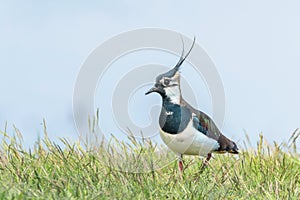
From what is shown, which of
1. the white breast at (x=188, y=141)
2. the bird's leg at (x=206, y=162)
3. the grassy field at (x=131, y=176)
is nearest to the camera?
the grassy field at (x=131, y=176)

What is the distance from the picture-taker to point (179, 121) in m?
4.07

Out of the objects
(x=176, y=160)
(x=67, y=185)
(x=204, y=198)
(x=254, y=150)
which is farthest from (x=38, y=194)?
(x=254, y=150)

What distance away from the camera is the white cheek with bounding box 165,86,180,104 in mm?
4023

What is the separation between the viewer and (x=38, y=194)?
308cm

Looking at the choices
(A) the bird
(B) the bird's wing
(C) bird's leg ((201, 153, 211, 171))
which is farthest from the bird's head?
(C) bird's leg ((201, 153, 211, 171))

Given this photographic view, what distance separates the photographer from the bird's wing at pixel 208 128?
4.12 meters

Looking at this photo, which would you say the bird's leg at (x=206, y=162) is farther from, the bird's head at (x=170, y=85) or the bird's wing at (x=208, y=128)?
the bird's head at (x=170, y=85)

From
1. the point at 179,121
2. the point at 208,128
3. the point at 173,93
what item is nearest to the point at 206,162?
the point at 208,128

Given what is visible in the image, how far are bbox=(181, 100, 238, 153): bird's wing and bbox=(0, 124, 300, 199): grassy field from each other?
0.45 ft

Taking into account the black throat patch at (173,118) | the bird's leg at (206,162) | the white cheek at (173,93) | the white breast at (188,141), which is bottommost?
the bird's leg at (206,162)

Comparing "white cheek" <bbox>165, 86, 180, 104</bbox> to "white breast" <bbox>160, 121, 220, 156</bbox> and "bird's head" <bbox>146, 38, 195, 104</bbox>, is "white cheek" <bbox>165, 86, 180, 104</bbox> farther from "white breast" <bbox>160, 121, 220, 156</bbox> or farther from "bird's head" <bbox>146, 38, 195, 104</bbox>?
"white breast" <bbox>160, 121, 220, 156</bbox>

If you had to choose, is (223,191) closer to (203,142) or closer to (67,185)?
(203,142)

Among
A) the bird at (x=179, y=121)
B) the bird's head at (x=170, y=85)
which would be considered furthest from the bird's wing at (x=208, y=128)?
the bird's head at (x=170, y=85)

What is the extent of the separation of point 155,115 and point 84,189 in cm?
99
